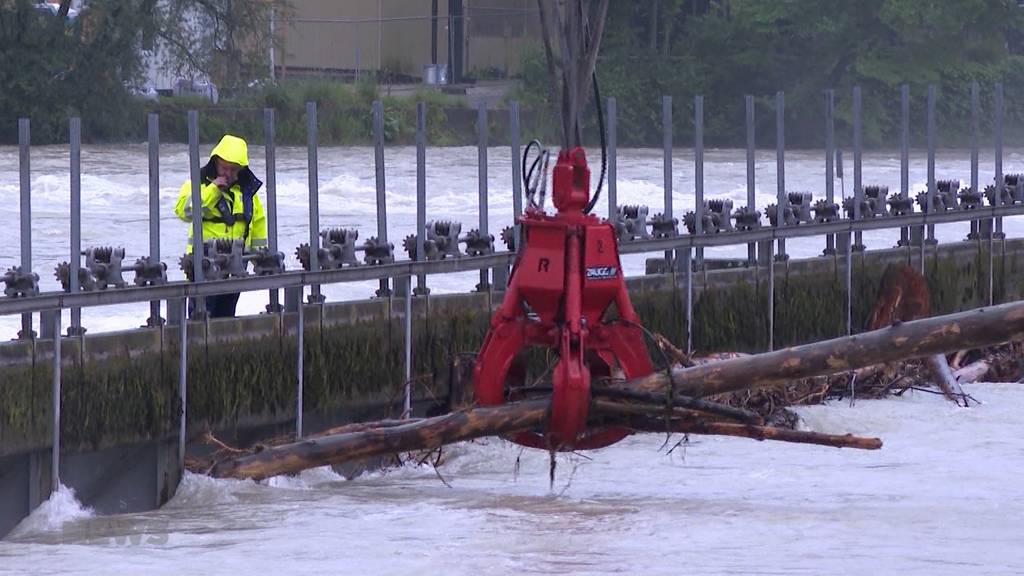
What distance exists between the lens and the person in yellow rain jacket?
1239cm

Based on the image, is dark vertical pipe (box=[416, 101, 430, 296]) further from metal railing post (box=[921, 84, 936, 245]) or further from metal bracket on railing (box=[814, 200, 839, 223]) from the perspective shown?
metal railing post (box=[921, 84, 936, 245])

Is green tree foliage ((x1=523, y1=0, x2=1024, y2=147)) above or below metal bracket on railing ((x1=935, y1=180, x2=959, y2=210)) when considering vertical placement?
above

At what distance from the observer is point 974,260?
17.7 meters

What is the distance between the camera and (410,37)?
56.0 m

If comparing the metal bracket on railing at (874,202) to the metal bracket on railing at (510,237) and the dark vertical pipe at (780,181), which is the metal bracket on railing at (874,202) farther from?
the metal bracket on railing at (510,237)

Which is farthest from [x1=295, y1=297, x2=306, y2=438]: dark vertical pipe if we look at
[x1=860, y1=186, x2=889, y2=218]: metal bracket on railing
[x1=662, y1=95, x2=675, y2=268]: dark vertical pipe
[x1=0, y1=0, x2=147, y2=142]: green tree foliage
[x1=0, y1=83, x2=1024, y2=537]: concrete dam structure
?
[x1=0, y1=0, x2=147, y2=142]: green tree foliage

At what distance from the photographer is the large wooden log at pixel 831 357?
10.2m

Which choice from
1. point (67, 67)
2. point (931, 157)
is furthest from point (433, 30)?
point (931, 157)

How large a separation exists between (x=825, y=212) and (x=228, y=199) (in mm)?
5319

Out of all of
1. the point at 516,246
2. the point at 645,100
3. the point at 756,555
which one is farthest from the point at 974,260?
the point at 645,100

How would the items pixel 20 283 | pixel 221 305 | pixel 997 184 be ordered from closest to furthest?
pixel 20 283 < pixel 221 305 < pixel 997 184

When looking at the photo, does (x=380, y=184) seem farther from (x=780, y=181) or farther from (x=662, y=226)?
(x=780, y=181)

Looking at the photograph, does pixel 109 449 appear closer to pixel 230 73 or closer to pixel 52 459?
pixel 52 459

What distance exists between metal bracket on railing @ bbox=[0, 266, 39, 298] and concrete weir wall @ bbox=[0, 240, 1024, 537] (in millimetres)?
269
